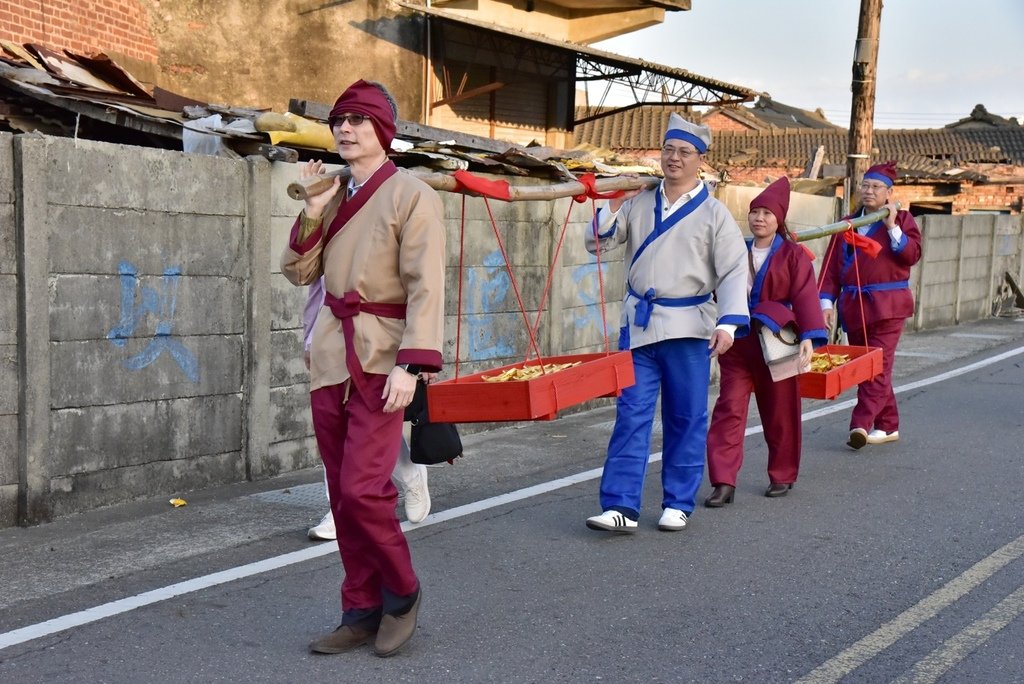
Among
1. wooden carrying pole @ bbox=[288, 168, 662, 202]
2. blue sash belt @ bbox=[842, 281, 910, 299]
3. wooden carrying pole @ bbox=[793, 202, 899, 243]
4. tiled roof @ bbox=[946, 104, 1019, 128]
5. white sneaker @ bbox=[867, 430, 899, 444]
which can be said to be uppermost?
tiled roof @ bbox=[946, 104, 1019, 128]

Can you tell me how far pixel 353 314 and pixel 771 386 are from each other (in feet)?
12.0

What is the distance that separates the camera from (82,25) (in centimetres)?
1294

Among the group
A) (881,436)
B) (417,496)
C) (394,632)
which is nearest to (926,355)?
(881,436)

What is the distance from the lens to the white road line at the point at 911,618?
4.49m

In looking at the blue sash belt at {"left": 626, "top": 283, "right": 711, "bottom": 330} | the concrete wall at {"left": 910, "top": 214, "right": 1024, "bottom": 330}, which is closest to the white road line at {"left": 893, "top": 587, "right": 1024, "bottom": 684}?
the blue sash belt at {"left": 626, "top": 283, "right": 711, "bottom": 330}

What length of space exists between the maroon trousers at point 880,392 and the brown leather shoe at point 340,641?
17.8 ft

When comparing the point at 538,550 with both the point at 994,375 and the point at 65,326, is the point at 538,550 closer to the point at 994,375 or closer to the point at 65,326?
the point at 65,326

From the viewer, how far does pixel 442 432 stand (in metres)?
4.99

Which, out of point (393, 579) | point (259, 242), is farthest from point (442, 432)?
point (259, 242)

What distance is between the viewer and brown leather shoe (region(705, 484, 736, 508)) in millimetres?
7184

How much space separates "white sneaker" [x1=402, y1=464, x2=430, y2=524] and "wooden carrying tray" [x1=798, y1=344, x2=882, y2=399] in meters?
2.37

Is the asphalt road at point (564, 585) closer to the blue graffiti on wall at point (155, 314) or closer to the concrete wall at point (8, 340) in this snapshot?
the concrete wall at point (8, 340)

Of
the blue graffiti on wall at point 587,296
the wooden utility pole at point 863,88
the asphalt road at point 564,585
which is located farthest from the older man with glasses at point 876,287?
the wooden utility pole at point 863,88

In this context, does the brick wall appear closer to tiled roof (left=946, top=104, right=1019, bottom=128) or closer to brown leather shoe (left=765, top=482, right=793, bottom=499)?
brown leather shoe (left=765, top=482, right=793, bottom=499)
